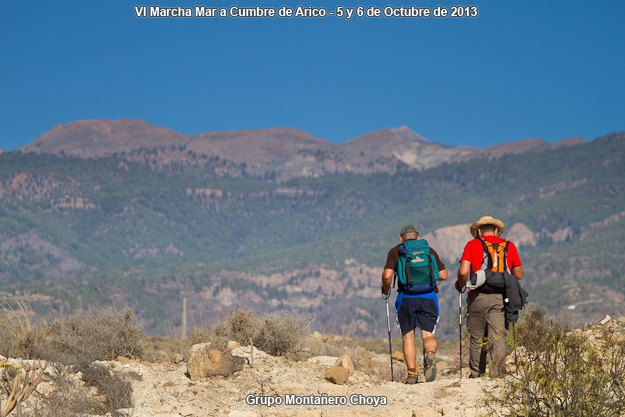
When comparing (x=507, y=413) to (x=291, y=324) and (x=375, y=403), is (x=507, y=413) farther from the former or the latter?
(x=291, y=324)

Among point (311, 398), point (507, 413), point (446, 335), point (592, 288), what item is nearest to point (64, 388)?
point (311, 398)

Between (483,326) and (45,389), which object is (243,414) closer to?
(45,389)

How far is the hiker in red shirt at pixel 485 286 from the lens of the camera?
10070mm

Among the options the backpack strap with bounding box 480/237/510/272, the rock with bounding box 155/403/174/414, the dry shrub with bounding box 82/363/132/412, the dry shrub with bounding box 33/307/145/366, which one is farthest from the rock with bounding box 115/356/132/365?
the backpack strap with bounding box 480/237/510/272

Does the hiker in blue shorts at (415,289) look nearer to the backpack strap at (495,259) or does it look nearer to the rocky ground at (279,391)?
the rocky ground at (279,391)

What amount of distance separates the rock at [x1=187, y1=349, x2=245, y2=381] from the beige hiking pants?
299 cm

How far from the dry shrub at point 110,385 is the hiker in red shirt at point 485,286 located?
4.08 meters

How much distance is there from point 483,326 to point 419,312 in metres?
0.83

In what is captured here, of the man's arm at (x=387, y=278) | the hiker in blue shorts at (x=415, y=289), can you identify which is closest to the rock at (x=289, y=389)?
the hiker in blue shorts at (x=415, y=289)

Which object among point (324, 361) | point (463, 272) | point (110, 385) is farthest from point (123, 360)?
point (463, 272)

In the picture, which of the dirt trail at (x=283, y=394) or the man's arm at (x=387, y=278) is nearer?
the dirt trail at (x=283, y=394)

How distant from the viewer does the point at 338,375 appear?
10594 millimetres

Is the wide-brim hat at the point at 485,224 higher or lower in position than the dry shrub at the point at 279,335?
higher

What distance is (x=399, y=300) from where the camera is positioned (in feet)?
35.3
